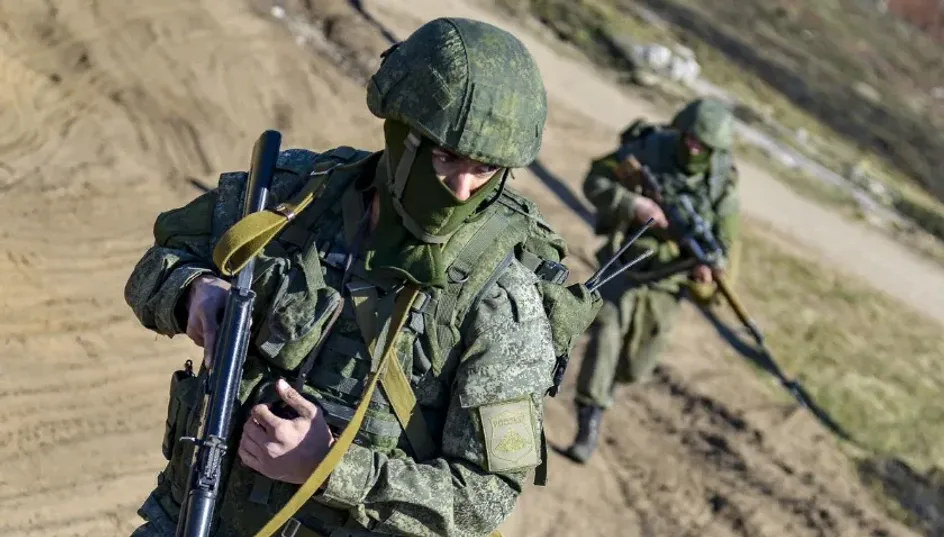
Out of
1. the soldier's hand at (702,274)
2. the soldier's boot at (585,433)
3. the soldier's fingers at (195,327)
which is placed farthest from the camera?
the soldier's boot at (585,433)

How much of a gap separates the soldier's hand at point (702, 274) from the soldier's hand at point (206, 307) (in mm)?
4659

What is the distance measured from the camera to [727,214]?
6.99m

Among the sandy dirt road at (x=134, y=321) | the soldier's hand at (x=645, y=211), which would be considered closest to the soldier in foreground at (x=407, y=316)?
the sandy dirt road at (x=134, y=321)

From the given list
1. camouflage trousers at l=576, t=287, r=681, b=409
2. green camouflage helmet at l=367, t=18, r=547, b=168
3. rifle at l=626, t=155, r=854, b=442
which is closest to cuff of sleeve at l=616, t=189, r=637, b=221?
rifle at l=626, t=155, r=854, b=442

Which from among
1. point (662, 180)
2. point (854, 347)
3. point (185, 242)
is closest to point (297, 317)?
point (185, 242)

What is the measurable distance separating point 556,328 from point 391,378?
0.46 m

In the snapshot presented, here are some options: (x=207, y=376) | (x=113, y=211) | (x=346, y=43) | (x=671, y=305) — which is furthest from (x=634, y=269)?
(x=346, y=43)

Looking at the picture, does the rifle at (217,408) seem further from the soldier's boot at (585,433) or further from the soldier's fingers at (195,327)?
the soldier's boot at (585,433)

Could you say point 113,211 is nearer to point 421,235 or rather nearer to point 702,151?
point 702,151

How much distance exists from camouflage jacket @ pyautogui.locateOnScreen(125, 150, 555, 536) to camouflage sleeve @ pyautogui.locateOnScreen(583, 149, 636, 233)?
158 inches

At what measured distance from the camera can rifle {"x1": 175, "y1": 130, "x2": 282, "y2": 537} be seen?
2.52 metres

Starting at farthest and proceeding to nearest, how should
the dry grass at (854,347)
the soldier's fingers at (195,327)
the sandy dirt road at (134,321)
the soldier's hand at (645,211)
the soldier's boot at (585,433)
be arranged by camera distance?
the dry grass at (854,347) → the soldier's boot at (585,433) → the soldier's hand at (645,211) → the sandy dirt road at (134,321) → the soldier's fingers at (195,327)

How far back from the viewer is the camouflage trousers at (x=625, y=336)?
714cm

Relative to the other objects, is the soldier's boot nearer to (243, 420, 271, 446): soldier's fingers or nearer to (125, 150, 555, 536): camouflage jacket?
(125, 150, 555, 536): camouflage jacket
